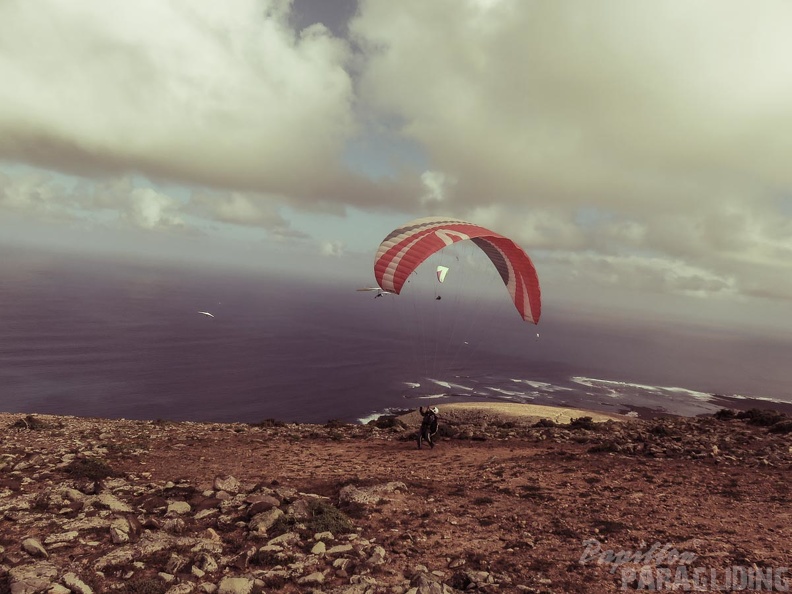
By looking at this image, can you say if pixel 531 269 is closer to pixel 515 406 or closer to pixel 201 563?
pixel 201 563

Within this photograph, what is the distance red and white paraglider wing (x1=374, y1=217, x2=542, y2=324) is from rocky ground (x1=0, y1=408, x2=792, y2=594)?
8.28 metres

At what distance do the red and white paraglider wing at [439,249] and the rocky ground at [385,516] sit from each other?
828 centimetres

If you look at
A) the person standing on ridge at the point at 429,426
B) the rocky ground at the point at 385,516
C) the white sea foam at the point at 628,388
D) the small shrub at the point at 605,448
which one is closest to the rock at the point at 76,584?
the rocky ground at the point at 385,516

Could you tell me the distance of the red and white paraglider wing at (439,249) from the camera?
697 inches

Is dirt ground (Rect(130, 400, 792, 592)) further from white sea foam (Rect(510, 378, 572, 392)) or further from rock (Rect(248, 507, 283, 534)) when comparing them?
white sea foam (Rect(510, 378, 572, 392))

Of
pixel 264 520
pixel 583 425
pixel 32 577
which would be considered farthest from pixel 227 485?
pixel 583 425

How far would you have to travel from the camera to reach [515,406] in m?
72.0

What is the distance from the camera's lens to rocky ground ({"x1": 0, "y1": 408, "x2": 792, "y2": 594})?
26.1 feet

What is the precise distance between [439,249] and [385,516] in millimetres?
11513

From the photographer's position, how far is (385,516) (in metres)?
10.9

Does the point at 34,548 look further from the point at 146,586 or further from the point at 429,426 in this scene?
the point at 429,426

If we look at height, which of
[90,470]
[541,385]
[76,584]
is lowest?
[541,385]

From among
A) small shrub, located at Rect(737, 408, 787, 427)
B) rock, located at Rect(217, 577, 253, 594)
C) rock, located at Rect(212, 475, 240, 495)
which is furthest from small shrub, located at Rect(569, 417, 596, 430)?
rock, located at Rect(217, 577, 253, 594)

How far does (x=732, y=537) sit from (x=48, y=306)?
22581 centimetres
